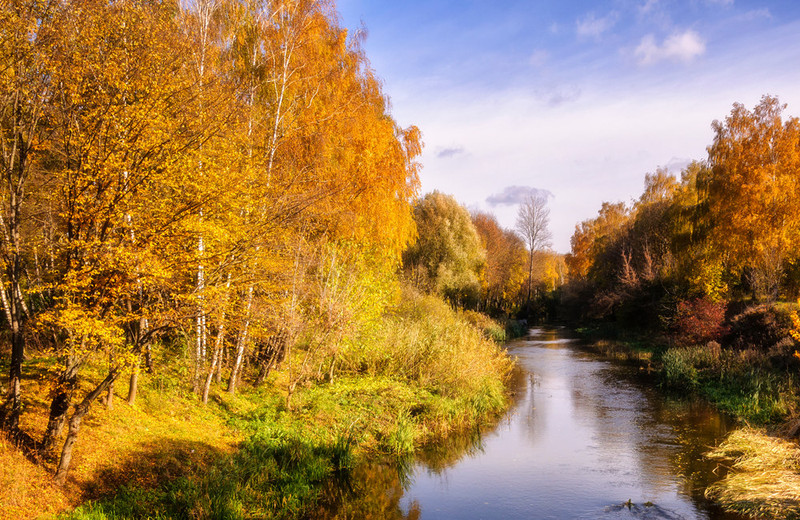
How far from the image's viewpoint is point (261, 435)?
437 inches

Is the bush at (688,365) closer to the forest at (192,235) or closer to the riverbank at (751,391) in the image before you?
the riverbank at (751,391)

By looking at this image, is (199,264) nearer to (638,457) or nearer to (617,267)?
(638,457)

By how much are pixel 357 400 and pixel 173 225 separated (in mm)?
8021

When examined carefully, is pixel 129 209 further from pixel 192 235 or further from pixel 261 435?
pixel 261 435

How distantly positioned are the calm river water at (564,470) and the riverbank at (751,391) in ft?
1.95

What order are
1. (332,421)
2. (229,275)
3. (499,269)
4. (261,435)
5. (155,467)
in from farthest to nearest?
(499,269) → (332,421) → (261,435) → (229,275) → (155,467)

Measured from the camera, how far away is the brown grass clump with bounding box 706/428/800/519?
30.5 feet

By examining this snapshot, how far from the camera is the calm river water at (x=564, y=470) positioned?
976 cm

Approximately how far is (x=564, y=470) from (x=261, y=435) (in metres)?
6.98

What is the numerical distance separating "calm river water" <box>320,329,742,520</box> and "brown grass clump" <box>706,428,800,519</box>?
1.38ft

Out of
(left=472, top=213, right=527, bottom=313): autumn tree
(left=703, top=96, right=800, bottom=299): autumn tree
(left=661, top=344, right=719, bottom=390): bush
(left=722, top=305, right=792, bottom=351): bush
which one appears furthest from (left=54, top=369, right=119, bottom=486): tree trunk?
(left=472, top=213, right=527, bottom=313): autumn tree

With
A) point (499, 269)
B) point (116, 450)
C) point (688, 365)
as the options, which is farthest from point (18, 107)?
point (499, 269)

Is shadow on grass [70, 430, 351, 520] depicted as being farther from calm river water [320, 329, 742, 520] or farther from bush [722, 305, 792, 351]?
bush [722, 305, 792, 351]

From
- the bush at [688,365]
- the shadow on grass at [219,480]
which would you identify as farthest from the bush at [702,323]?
the shadow on grass at [219,480]
